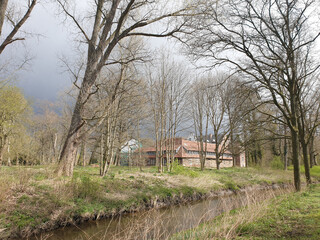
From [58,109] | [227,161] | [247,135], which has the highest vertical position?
[58,109]

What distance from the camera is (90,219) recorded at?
286 inches

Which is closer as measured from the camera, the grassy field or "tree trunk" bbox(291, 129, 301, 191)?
the grassy field

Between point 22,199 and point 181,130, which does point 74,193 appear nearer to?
point 22,199

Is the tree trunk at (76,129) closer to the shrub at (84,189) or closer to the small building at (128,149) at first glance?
the shrub at (84,189)

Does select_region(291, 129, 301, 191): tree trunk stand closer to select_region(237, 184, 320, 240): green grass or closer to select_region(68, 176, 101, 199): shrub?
select_region(237, 184, 320, 240): green grass

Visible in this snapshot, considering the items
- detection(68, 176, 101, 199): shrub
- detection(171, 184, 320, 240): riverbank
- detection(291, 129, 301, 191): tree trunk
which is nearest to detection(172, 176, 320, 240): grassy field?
detection(171, 184, 320, 240): riverbank

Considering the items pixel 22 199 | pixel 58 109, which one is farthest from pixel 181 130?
pixel 58 109

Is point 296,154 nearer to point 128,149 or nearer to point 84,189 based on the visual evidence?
point 84,189

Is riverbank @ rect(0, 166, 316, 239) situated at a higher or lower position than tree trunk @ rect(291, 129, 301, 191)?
lower

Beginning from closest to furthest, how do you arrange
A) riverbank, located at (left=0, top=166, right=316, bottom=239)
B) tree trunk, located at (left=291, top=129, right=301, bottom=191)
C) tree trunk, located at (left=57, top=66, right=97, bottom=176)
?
riverbank, located at (left=0, top=166, right=316, bottom=239), tree trunk, located at (left=291, top=129, right=301, bottom=191), tree trunk, located at (left=57, top=66, right=97, bottom=176)

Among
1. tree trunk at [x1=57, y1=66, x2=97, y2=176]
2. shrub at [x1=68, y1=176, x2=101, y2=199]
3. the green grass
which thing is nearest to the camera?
the green grass

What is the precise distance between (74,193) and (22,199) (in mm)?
1686

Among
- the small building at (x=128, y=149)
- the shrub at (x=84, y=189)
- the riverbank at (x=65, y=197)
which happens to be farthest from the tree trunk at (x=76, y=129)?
the small building at (x=128, y=149)

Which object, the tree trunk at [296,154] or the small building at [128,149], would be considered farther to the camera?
the small building at [128,149]
